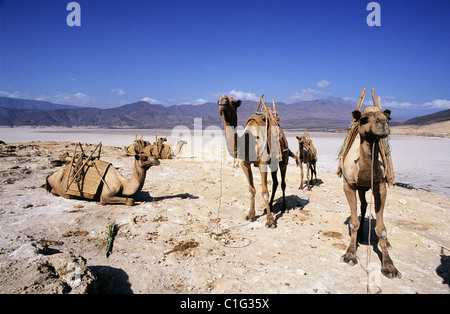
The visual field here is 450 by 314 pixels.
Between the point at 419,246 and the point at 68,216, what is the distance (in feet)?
26.0

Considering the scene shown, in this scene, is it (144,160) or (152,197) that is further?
(152,197)

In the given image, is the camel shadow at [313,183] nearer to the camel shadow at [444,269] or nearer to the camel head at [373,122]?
the camel shadow at [444,269]

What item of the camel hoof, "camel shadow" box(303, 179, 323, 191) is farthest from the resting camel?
"camel shadow" box(303, 179, 323, 191)

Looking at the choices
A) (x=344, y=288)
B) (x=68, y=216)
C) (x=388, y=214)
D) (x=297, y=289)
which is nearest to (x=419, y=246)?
(x=388, y=214)

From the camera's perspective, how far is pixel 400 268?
14.1 feet

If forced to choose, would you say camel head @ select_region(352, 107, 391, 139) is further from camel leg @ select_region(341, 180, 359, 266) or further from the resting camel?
the resting camel

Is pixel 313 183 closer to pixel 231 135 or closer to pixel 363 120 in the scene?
pixel 231 135

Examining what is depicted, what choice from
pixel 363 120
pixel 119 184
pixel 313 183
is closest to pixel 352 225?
pixel 363 120

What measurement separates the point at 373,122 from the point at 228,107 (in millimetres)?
2847

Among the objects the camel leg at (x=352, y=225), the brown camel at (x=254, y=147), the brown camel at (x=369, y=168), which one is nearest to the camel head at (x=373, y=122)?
the brown camel at (x=369, y=168)

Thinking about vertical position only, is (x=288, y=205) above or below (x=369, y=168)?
below

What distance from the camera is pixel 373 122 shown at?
146 inches

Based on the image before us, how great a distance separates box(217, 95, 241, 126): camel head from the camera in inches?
209
